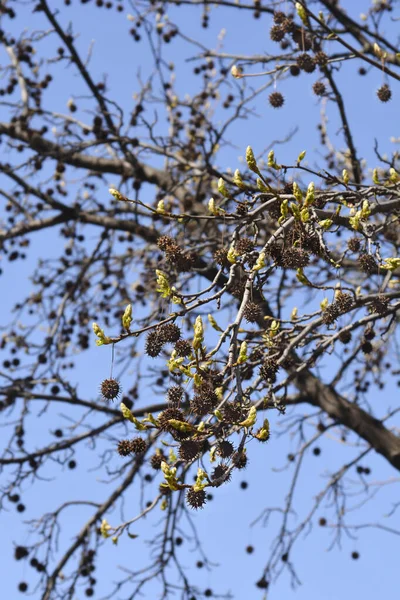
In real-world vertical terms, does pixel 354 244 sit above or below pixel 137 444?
above

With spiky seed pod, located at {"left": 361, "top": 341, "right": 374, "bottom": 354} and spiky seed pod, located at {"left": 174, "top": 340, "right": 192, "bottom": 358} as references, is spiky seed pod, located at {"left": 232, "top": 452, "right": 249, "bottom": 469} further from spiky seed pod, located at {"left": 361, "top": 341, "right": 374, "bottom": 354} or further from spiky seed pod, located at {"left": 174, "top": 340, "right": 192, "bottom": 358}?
spiky seed pod, located at {"left": 361, "top": 341, "right": 374, "bottom": 354}

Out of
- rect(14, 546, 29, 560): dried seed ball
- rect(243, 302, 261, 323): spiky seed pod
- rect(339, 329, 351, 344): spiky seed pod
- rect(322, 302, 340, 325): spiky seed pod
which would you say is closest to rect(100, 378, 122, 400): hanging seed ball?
rect(243, 302, 261, 323): spiky seed pod

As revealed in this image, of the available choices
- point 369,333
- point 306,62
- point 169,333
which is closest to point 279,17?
point 306,62

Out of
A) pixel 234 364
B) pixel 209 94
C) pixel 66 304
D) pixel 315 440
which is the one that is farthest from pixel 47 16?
pixel 234 364

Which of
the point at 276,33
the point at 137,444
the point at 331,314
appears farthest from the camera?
the point at 276,33

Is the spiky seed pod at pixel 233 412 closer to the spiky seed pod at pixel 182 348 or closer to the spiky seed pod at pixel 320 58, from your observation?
the spiky seed pod at pixel 182 348

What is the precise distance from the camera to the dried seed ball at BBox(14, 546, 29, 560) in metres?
7.14

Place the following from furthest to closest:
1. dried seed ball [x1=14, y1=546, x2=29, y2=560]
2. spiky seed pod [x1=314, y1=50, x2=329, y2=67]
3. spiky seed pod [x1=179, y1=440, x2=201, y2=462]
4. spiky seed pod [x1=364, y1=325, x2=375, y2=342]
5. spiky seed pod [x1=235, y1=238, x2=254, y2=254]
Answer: dried seed ball [x1=14, y1=546, x2=29, y2=560]
spiky seed pod [x1=314, y1=50, x2=329, y2=67]
spiky seed pod [x1=364, y1=325, x2=375, y2=342]
spiky seed pod [x1=235, y1=238, x2=254, y2=254]
spiky seed pod [x1=179, y1=440, x2=201, y2=462]

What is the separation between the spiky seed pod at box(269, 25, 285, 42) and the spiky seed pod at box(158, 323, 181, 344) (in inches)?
116

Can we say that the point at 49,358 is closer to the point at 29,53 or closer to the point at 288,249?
the point at 29,53

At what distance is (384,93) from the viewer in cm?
571

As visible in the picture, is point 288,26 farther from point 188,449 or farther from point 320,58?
point 188,449

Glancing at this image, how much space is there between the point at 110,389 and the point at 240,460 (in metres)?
0.60

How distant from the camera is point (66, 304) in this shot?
8.09 m
